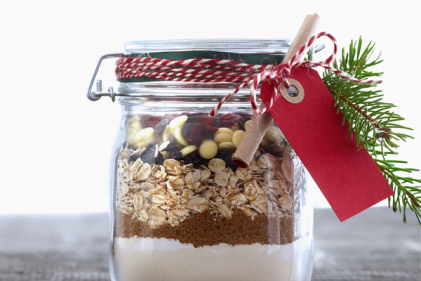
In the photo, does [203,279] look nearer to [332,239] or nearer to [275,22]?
[332,239]

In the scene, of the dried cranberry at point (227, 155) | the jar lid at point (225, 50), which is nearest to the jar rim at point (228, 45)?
the jar lid at point (225, 50)

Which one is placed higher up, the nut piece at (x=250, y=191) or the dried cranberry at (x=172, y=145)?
the dried cranberry at (x=172, y=145)

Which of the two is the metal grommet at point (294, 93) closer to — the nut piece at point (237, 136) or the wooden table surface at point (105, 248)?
the nut piece at point (237, 136)

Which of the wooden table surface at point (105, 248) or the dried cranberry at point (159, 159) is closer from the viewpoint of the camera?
the dried cranberry at point (159, 159)

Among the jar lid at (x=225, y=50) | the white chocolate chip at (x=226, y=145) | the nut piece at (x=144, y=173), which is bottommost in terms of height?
the nut piece at (x=144, y=173)

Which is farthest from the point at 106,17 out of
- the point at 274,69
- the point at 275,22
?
the point at 274,69

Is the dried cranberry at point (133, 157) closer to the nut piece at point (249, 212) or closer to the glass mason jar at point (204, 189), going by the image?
the glass mason jar at point (204, 189)

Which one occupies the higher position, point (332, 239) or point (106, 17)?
point (106, 17)

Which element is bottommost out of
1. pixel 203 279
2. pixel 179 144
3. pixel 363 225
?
pixel 363 225
